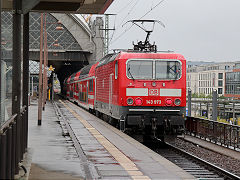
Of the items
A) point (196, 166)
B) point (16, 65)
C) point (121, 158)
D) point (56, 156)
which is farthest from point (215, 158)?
point (16, 65)

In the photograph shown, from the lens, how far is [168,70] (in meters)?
17.3

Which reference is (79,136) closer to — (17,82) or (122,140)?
(122,140)

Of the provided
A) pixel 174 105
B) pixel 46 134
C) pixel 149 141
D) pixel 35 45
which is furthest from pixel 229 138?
pixel 35 45

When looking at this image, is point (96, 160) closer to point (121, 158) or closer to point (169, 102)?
point (121, 158)

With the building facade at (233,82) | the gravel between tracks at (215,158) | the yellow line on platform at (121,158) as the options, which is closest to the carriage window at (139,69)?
the yellow line on platform at (121,158)

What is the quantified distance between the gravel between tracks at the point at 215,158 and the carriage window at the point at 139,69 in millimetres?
3031

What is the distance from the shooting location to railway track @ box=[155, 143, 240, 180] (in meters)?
11.3

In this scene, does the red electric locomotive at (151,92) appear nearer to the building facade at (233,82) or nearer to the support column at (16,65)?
the support column at (16,65)

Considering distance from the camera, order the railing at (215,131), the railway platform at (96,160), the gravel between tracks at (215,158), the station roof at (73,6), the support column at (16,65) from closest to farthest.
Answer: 1. the support column at (16,65)
2. the railway platform at (96,160)
3. the station roof at (73,6)
4. the gravel between tracks at (215,158)
5. the railing at (215,131)

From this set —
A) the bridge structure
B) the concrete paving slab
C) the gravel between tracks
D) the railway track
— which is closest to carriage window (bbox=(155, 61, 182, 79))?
the railway track

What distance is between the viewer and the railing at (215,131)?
1617 centimetres

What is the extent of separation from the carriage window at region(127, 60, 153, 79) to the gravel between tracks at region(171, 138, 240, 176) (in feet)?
9.95

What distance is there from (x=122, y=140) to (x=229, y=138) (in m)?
3.90

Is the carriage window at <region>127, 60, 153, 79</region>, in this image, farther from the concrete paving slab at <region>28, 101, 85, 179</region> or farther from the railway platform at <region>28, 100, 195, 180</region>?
the concrete paving slab at <region>28, 101, 85, 179</region>
